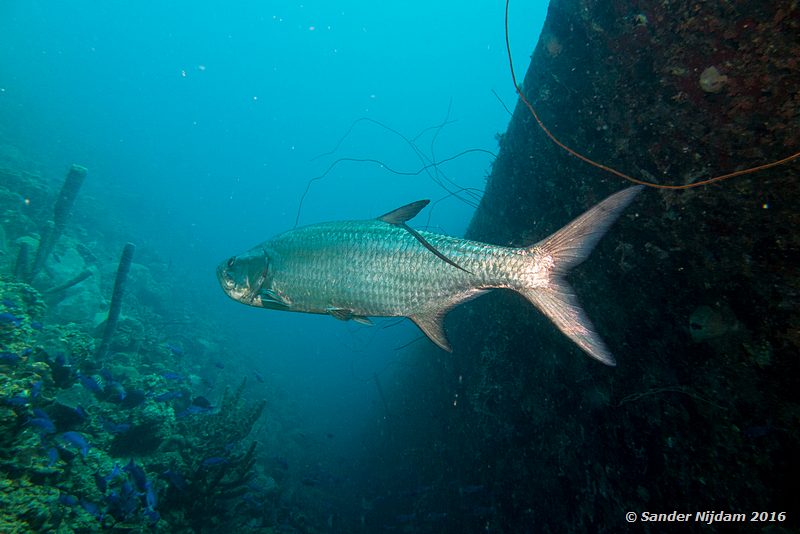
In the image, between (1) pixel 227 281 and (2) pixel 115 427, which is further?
(2) pixel 115 427

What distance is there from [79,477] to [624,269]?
7.04m

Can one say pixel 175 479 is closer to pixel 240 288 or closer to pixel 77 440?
pixel 77 440

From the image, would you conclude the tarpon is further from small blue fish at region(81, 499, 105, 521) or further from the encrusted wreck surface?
small blue fish at region(81, 499, 105, 521)

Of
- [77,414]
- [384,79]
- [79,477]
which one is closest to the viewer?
[79,477]

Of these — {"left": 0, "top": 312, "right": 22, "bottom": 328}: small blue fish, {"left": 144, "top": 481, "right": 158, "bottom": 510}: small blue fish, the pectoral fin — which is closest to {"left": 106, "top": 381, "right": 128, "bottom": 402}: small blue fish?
{"left": 0, "top": 312, "right": 22, "bottom": 328}: small blue fish

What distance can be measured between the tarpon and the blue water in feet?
31.9

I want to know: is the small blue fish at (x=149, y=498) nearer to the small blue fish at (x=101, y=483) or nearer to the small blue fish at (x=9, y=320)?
the small blue fish at (x=101, y=483)

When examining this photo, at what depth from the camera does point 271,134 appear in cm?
16275

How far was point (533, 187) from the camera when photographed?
382 centimetres

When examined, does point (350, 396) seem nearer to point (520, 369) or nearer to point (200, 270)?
point (520, 369)

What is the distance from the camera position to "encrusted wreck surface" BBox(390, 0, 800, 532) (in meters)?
1.78

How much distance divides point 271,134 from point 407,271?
184 m

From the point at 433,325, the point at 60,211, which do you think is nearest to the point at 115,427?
the point at 433,325

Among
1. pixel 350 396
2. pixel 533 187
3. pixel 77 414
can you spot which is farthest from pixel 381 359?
pixel 533 187
